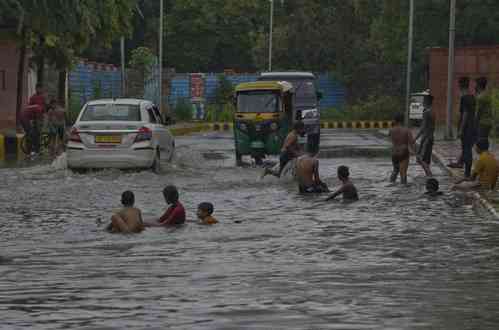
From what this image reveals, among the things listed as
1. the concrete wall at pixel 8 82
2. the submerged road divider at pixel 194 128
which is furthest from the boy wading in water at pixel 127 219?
the concrete wall at pixel 8 82

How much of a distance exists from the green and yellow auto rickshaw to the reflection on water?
8.31 meters

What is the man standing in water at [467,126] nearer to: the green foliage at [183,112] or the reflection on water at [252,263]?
the reflection on water at [252,263]

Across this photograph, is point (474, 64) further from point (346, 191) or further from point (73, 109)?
point (346, 191)

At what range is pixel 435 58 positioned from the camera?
60.6m

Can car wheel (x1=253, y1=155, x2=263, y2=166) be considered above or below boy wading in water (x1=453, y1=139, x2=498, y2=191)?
below

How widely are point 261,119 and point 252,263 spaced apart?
18721 mm

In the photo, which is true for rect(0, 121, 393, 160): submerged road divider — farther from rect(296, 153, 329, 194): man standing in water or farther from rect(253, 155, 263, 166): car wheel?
rect(296, 153, 329, 194): man standing in water

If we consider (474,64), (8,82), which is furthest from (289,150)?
(474,64)

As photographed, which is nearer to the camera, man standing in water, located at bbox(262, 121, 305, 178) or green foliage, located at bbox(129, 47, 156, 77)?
man standing in water, located at bbox(262, 121, 305, 178)

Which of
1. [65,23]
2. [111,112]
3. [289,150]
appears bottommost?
[289,150]

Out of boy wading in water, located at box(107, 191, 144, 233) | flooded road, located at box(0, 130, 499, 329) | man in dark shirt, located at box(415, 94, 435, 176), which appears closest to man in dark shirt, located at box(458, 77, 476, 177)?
man in dark shirt, located at box(415, 94, 435, 176)

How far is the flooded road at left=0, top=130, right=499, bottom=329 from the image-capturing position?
1013 cm

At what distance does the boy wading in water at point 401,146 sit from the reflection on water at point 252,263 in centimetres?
94

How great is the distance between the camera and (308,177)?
74.1ft
